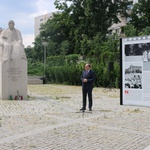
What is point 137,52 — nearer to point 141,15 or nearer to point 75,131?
point 75,131

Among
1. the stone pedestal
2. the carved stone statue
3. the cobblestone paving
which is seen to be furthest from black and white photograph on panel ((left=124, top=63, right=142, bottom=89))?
the carved stone statue

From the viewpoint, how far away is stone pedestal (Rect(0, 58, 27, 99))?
1564cm

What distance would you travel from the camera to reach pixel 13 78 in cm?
1578

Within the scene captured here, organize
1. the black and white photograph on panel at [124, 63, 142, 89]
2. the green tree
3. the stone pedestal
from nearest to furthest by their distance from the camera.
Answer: the black and white photograph on panel at [124, 63, 142, 89]
the stone pedestal
the green tree

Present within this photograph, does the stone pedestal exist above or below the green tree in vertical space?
below

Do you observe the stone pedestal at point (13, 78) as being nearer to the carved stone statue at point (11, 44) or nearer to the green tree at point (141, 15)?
the carved stone statue at point (11, 44)

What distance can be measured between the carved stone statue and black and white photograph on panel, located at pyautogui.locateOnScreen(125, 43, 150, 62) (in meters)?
6.25

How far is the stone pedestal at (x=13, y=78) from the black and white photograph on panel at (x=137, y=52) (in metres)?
6.22

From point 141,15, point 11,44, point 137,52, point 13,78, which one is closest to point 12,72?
point 13,78

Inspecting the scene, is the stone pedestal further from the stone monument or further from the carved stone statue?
the carved stone statue

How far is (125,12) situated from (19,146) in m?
41.0

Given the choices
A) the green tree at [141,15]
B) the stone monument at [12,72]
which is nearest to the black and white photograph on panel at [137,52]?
the stone monument at [12,72]

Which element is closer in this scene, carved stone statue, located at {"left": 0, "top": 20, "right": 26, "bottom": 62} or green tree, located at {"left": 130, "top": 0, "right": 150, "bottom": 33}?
carved stone statue, located at {"left": 0, "top": 20, "right": 26, "bottom": 62}

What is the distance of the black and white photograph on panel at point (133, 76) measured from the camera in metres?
11.6
